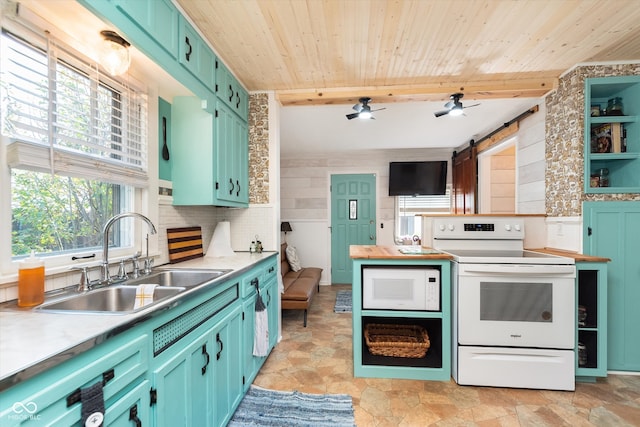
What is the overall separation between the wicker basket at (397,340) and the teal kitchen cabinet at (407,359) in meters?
0.06

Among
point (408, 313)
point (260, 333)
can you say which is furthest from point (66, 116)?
point (408, 313)

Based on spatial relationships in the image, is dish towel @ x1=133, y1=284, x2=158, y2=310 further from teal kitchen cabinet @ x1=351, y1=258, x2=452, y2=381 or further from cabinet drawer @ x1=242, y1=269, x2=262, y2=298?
teal kitchen cabinet @ x1=351, y1=258, x2=452, y2=381

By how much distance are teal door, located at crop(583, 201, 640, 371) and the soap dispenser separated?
11.3 feet

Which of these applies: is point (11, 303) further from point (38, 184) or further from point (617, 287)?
point (617, 287)

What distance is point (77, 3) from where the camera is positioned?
112 centimetres

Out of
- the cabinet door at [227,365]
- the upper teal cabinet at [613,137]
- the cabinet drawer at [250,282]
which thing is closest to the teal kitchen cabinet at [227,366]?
the cabinet door at [227,365]

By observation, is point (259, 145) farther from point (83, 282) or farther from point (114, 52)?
point (83, 282)

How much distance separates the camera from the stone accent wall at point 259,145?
9.29ft

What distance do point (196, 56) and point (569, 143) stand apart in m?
3.03

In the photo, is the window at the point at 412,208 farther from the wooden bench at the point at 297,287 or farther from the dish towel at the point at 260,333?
the dish towel at the point at 260,333

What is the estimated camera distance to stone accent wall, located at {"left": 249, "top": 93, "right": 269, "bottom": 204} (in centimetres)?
283

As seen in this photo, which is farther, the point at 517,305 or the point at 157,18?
the point at 517,305

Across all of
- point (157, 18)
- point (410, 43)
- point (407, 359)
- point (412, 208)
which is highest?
point (410, 43)

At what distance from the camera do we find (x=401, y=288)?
214 cm
